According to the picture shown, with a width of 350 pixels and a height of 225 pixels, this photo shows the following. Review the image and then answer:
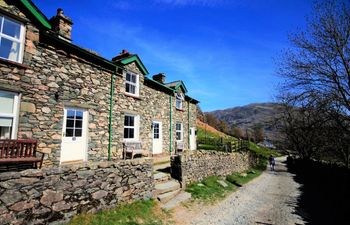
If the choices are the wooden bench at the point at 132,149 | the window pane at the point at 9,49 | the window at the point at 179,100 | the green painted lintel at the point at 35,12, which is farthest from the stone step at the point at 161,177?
the window at the point at 179,100

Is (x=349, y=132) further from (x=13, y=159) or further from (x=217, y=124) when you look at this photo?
(x=217, y=124)

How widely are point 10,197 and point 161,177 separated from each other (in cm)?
610

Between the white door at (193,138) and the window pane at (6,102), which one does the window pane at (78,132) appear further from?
the white door at (193,138)

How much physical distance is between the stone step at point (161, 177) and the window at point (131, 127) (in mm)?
3982

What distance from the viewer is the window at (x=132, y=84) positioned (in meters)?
12.9

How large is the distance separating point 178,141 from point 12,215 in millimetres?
14098

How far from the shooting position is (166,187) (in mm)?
8812

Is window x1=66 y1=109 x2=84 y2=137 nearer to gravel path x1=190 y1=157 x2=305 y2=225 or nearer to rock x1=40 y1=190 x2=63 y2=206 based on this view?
rock x1=40 y1=190 x2=63 y2=206

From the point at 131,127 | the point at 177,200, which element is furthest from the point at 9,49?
the point at 177,200

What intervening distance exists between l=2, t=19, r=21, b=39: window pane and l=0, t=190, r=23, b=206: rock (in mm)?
6227

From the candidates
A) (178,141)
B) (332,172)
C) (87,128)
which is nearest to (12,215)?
(87,128)

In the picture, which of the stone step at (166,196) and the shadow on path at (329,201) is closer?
the stone step at (166,196)

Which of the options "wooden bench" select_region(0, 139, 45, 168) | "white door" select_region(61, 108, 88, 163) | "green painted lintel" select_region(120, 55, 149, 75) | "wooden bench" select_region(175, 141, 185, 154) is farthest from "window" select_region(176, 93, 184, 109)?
"wooden bench" select_region(0, 139, 45, 168)

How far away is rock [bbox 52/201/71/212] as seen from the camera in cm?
493
